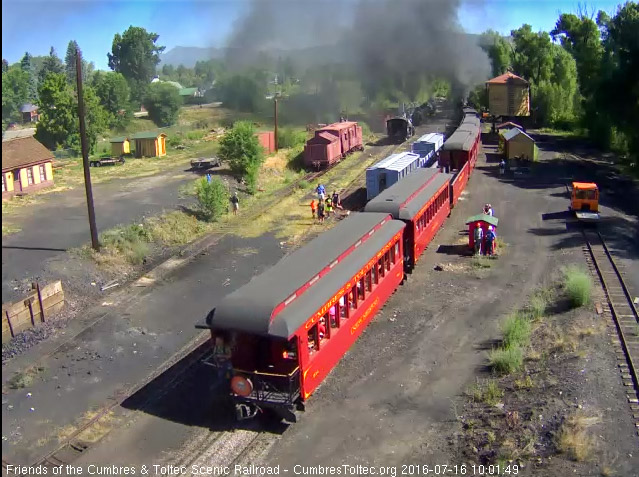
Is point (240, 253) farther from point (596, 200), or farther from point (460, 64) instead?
point (460, 64)

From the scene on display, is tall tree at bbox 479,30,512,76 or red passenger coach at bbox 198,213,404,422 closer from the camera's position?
red passenger coach at bbox 198,213,404,422

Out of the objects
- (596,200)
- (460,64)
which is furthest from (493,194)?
(460,64)

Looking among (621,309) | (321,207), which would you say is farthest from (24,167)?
(621,309)

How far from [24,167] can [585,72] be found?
48.1m

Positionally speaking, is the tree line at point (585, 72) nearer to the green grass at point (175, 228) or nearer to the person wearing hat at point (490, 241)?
the person wearing hat at point (490, 241)

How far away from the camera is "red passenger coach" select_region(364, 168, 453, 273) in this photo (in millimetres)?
20500

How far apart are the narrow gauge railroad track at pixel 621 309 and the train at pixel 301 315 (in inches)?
247

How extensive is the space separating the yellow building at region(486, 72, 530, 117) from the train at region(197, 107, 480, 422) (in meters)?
44.4

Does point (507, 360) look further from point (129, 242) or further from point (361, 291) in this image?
point (129, 242)

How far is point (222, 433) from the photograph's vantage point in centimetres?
1249

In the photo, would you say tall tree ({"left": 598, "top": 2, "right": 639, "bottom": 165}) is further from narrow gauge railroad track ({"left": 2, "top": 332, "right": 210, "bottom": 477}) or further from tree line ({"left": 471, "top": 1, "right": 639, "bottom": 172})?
narrow gauge railroad track ({"left": 2, "top": 332, "right": 210, "bottom": 477})

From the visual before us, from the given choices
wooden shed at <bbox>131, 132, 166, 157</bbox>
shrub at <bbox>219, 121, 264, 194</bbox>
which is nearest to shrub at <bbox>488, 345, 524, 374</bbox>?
shrub at <bbox>219, 121, 264, 194</bbox>

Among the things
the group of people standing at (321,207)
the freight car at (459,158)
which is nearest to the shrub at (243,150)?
the group of people standing at (321,207)

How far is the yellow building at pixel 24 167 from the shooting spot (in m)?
33.1
